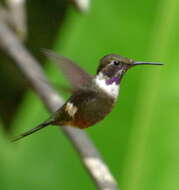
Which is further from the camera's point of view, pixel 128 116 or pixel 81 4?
pixel 128 116

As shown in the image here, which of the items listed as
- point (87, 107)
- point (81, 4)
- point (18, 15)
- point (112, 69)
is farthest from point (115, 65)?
point (18, 15)

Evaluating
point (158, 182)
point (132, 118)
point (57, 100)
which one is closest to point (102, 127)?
point (132, 118)

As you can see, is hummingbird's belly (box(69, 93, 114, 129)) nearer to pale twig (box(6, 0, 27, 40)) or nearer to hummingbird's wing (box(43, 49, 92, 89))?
hummingbird's wing (box(43, 49, 92, 89))

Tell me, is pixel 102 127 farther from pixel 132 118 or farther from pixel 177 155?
pixel 177 155

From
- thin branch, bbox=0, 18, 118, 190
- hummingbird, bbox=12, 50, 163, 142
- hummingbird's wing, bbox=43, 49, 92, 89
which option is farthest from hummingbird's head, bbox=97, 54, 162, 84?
thin branch, bbox=0, 18, 118, 190

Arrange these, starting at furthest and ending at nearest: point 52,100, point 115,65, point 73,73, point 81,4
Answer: point 81,4
point 52,100
point 73,73
point 115,65

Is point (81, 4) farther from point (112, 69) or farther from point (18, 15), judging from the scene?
point (112, 69)
